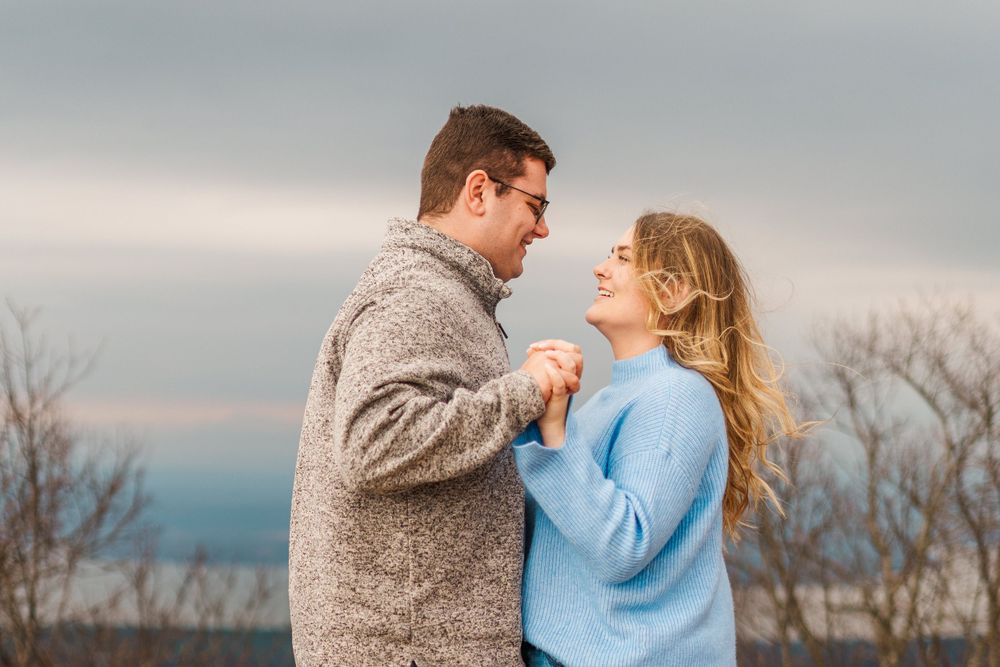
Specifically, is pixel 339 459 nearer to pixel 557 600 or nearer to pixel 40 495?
pixel 557 600

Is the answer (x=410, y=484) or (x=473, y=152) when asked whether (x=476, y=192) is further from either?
(x=410, y=484)

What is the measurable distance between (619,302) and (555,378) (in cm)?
61

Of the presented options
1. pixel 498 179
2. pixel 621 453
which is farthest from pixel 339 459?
pixel 498 179

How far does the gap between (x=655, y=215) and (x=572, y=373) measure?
2.81 ft

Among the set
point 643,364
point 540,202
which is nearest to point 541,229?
point 540,202

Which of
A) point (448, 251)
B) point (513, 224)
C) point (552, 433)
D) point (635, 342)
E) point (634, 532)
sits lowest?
point (634, 532)

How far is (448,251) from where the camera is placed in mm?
3688

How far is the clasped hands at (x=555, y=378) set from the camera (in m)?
3.21

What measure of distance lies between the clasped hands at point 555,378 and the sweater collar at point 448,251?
0.50 meters

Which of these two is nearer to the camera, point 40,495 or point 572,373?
point 572,373

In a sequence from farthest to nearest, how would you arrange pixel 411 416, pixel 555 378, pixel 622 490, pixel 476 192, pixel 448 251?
pixel 476 192, pixel 448 251, pixel 622 490, pixel 555 378, pixel 411 416

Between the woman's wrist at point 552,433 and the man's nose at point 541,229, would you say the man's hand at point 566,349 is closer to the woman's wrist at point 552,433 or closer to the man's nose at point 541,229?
the woman's wrist at point 552,433

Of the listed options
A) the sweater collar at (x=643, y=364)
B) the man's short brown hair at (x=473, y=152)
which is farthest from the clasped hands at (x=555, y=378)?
the man's short brown hair at (x=473, y=152)

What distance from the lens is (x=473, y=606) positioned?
11.1ft
